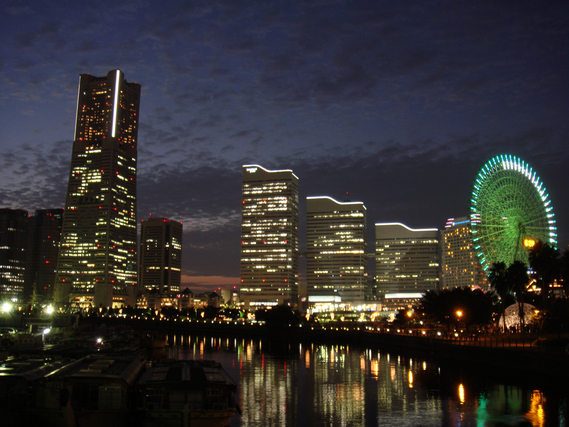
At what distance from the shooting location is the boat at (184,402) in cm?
3244

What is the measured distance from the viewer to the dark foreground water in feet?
132

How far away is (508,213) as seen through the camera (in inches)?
3413

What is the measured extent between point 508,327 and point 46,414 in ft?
274

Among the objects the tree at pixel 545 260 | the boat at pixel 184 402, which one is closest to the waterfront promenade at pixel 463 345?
the tree at pixel 545 260

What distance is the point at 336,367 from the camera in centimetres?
7462

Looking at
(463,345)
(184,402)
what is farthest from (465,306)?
(184,402)

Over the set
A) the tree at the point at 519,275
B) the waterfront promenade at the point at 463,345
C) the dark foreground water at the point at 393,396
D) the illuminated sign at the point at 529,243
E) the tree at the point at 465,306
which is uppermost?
the illuminated sign at the point at 529,243

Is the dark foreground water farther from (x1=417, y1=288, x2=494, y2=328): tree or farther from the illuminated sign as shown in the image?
(x1=417, y1=288, x2=494, y2=328): tree

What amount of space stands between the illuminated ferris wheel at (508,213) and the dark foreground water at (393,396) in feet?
74.2

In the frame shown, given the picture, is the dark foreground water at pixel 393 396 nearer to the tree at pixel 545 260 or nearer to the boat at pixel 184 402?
the boat at pixel 184 402

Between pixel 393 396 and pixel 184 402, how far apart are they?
24347 millimetres

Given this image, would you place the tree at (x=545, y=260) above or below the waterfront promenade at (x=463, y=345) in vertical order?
above

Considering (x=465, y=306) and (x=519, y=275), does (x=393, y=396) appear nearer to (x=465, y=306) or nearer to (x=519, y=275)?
(x=519, y=275)

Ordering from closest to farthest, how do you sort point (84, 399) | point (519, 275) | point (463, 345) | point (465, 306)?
point (84, 399) → point (463, 345) → point (519, 275) → point (465, 306)
